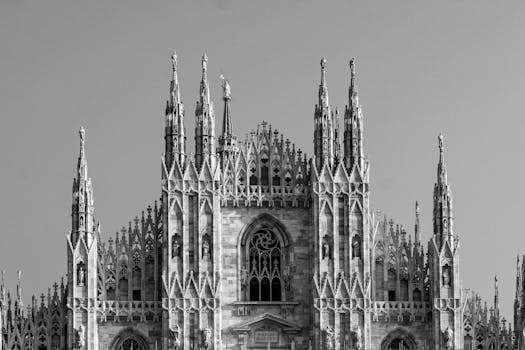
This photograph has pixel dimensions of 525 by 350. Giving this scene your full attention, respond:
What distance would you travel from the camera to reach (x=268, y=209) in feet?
226

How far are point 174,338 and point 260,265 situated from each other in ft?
16.5

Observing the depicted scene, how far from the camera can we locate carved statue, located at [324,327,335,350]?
220 ft

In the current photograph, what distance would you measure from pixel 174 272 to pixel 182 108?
276 inches

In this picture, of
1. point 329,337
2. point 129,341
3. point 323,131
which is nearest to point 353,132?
point 323,131

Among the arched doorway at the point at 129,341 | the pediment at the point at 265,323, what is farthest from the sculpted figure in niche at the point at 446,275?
the arched doorway at the point at 129,341

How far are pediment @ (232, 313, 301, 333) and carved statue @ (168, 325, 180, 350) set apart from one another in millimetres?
2625

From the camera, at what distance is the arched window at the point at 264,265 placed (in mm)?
68562

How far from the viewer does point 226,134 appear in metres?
73.4

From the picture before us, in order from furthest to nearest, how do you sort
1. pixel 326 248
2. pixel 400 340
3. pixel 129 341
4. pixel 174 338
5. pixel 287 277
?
pixel 287 277 < pixel 400 340 < pixel 326 248 < pixel 129 341 < pixel 174 338

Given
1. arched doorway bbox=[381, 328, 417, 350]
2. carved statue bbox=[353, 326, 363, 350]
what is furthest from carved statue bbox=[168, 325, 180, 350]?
arched doorway bbox=[381, 328, 417, 350]

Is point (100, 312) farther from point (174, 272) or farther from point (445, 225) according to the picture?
point (445, 225)

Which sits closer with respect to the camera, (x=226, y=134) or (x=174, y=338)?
(x=174, y=338)

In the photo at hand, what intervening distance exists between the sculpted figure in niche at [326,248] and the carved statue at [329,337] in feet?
10.1

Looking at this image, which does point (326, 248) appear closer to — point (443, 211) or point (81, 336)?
point (443, 211)
